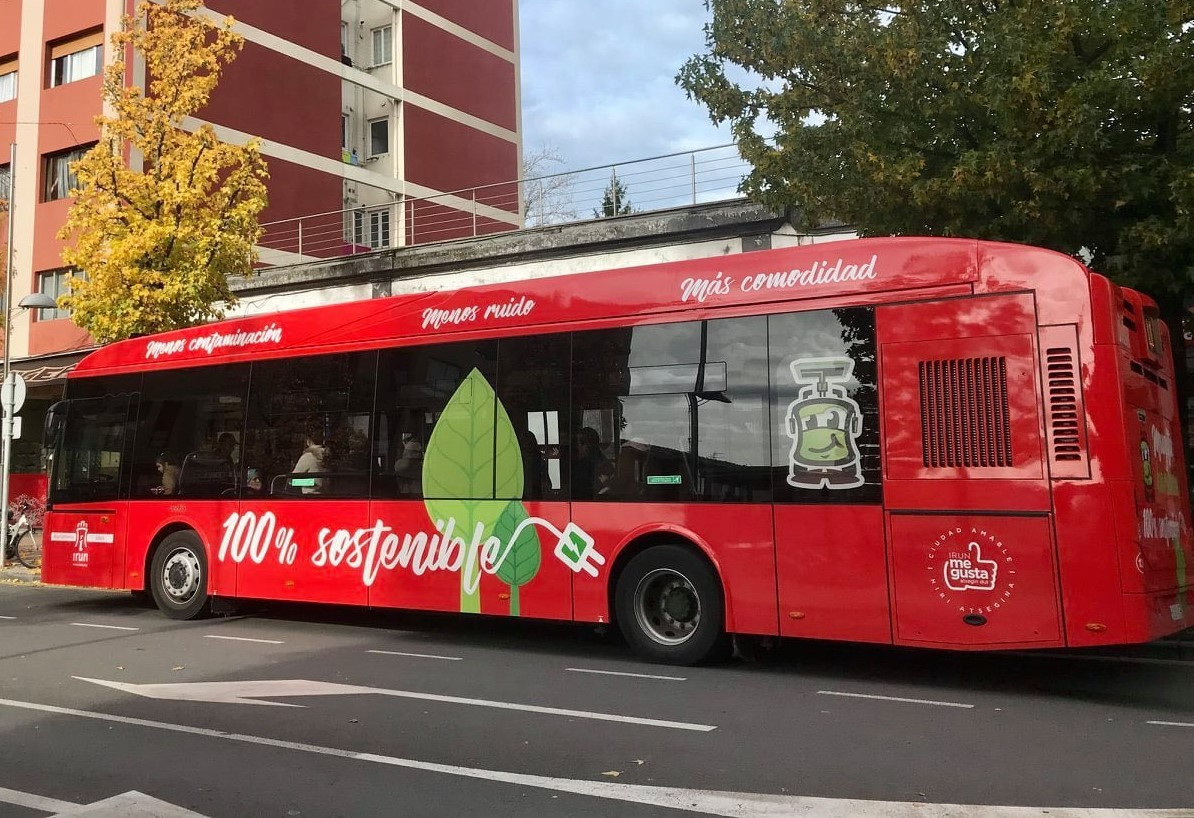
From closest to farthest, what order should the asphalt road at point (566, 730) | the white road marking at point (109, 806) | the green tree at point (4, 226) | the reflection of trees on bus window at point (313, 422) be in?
the white road marking at point (109, 806) < the asphalt road at point (566, 730) < the reflection of trees on bus window at point (313, 422) < the green tree at point (4, 226)

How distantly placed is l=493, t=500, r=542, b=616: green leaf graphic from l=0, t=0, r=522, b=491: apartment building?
1350cm

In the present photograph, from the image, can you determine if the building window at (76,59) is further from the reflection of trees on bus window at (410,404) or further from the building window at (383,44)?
the reflection of trees on bus window at (410,404)

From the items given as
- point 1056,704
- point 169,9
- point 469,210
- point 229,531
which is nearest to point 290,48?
point 469,210

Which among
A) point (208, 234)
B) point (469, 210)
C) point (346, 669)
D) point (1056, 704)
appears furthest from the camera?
point (469, 210)

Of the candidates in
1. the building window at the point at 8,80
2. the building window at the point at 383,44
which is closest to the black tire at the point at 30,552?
the building window at the point at 8,80

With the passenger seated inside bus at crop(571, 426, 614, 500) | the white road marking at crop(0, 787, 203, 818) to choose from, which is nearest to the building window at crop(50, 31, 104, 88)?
the passenger seated inside bus at crop(571, 426, 614, 500)

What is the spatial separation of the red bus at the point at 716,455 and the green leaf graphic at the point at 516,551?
23 millimetres

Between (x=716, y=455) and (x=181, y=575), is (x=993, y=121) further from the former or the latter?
(x=181, y=575)

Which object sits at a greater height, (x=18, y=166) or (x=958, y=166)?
(x=18, y=166)

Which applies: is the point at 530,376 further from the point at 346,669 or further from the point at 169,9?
the point at 169,9

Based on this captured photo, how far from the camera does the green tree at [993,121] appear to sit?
912 centimetres

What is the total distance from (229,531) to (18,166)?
21819 millimetres

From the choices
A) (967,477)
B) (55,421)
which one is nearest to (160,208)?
(55,421)

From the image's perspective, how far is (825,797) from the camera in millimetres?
4758
